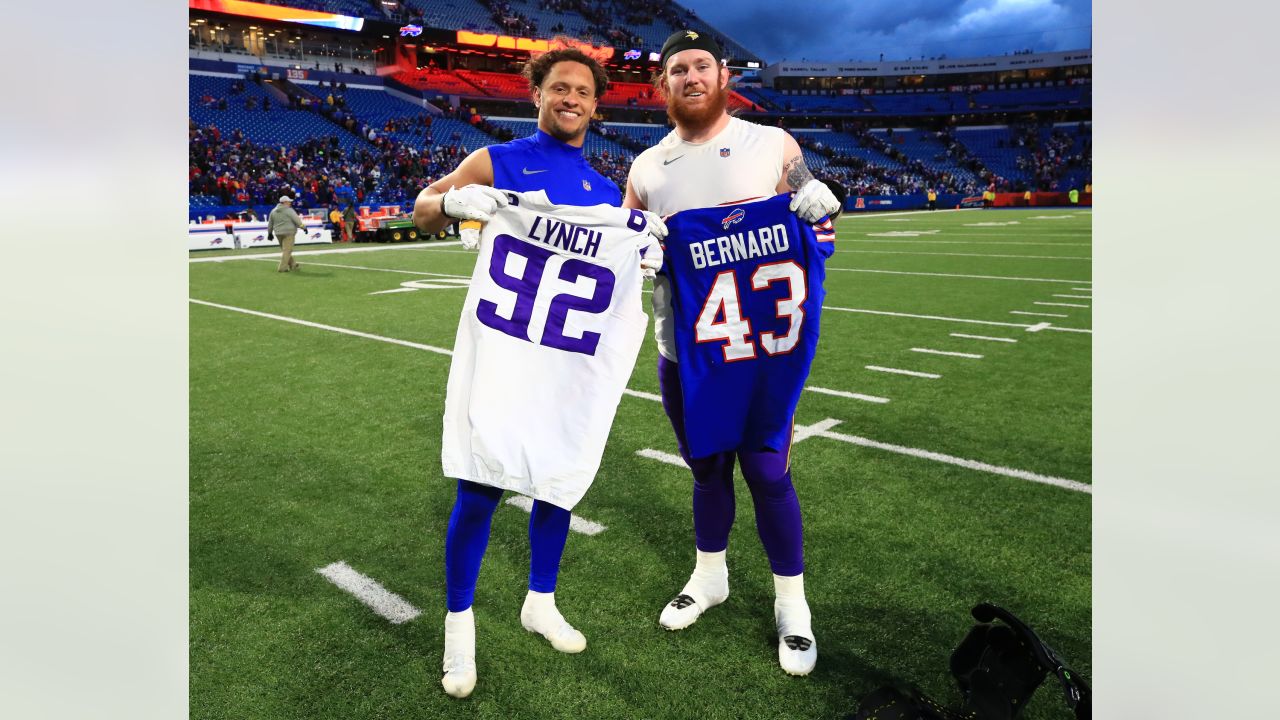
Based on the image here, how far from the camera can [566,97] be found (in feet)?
8.09

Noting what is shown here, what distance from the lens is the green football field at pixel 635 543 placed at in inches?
94.9

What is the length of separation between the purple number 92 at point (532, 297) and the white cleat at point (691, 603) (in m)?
0.94

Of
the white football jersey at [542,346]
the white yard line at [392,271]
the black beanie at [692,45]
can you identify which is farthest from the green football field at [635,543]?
the white yard line at [392,271]

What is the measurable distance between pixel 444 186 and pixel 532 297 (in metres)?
0.48

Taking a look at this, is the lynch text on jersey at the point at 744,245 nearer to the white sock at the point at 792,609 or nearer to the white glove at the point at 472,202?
the white glove at the point at 472,202

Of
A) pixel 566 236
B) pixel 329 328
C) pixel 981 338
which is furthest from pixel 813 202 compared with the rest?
pixel 329 328

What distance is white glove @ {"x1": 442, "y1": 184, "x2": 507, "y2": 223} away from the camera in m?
2.34

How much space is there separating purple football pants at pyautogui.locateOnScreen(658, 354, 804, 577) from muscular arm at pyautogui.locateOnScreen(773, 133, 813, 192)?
0.70 metres

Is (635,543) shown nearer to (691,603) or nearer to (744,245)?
(691,603)
